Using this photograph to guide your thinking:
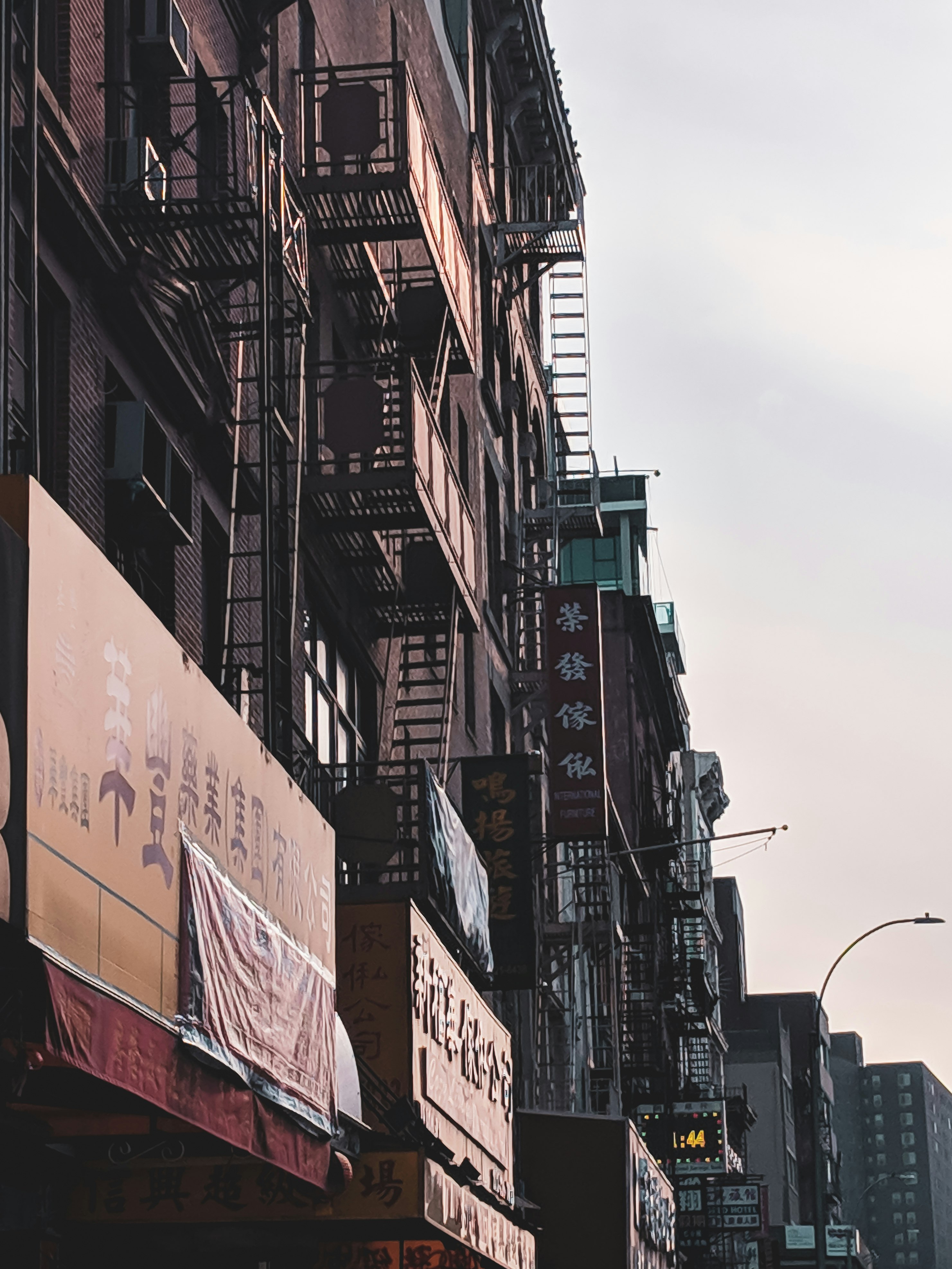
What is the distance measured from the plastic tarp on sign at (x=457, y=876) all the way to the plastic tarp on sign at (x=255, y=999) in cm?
640

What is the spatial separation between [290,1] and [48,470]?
7.97m

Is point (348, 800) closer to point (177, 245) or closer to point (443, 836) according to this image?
point (443, 836)

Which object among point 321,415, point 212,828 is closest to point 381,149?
point 321,415

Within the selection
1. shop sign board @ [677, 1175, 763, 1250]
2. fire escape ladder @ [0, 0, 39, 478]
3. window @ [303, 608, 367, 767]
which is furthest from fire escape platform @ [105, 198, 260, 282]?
shop sign board @ [677, 1175, 763, 1250]

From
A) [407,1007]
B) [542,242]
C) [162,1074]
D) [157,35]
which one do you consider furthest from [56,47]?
[542,242]

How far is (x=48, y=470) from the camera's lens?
1530 centimetres

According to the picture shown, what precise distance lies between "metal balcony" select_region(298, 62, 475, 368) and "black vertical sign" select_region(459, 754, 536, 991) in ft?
26.3

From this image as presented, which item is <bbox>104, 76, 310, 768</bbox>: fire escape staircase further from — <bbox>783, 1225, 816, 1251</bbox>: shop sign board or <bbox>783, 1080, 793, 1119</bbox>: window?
<bbox>783, 1080, 793, 1119</bbox>: window

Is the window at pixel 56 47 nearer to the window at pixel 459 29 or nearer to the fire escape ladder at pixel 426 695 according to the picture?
the fire escape ladder at pixel 426 695

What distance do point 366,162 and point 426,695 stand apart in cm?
971

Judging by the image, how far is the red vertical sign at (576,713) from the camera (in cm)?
3903

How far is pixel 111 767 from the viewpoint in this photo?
10.2m

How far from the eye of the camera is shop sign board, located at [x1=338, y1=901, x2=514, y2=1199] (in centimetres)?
1834

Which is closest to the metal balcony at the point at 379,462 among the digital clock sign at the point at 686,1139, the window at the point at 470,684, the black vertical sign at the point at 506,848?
the black vertical sign at the point at 506,848
